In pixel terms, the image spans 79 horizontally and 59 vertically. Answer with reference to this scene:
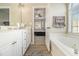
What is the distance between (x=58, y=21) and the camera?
211cm

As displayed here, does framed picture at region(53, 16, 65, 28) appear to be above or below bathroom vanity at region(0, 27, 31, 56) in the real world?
above

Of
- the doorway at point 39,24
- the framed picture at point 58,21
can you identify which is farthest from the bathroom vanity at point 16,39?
the framed picture at point 58,21

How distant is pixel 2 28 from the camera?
2008 millimetres

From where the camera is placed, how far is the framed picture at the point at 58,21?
1990 millimetres

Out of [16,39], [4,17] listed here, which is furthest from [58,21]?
[4,17]

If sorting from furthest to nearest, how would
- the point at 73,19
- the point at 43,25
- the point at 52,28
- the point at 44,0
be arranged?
the point at 52,28 → the point at 43,25 → the point at 73,19 → the point at 44,0

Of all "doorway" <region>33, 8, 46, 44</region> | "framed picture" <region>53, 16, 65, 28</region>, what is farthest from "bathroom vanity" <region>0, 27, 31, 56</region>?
"framed picture" <region>53, 16, 65, 28</region>

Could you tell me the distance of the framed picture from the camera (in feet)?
6.53

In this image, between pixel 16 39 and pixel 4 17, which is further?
pixel 4 17

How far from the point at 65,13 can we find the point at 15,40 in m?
0.96

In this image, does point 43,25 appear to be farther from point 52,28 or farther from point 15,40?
point 15,40

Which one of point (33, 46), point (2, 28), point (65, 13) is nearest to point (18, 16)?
point (2, 28)

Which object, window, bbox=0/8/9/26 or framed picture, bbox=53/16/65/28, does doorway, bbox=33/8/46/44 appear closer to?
framed picture, bbox=53/16/65/28

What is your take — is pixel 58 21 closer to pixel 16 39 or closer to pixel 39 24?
pixel 39 24
